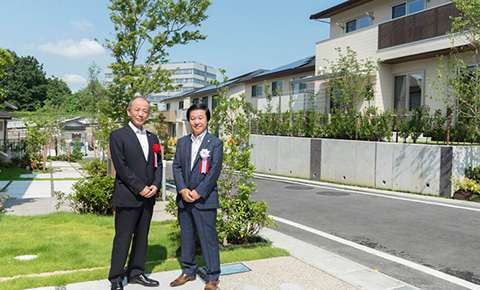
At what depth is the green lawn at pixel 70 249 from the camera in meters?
3.96

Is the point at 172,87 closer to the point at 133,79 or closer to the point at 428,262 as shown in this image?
the point at 133,79

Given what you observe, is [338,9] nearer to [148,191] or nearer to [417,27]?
[417,27]

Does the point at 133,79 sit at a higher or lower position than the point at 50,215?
higher

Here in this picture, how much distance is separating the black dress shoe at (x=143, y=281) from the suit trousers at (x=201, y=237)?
1.13 feet

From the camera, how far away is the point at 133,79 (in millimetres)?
9422

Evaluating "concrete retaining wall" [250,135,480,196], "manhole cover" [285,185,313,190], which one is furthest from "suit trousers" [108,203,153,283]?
"concrete retaining wall" [250,135,480,196]

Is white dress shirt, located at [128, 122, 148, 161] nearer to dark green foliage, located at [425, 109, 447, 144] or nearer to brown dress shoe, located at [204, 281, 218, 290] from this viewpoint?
brown dress shoe, located at [204, 281, 218, 290]

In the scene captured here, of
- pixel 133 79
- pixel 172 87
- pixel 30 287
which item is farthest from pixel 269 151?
pixel 30 287

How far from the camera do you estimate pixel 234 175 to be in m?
5.20

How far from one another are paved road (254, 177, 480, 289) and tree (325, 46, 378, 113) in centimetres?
625

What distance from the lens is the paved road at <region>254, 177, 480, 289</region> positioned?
187 inches

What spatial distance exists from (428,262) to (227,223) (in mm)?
2898

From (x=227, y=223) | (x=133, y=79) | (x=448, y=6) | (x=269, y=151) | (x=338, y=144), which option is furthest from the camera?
(x=269, y=151)

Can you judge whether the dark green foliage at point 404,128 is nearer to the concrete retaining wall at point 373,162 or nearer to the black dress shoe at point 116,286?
the concrete retaining wall at point 373,162
